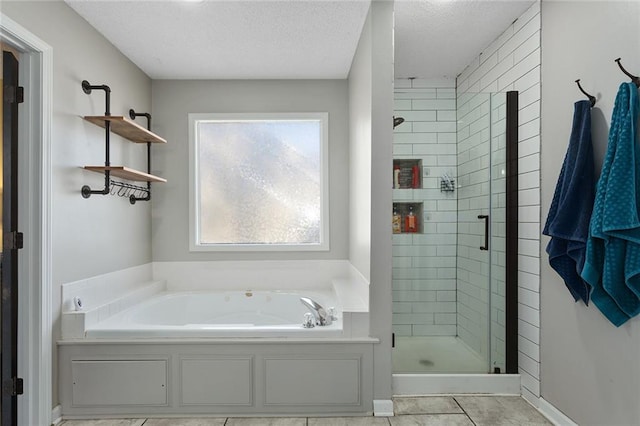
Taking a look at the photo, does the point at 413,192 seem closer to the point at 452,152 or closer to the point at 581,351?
the point at 452,152

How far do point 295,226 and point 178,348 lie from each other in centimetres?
157

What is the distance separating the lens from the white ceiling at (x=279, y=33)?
236 cm

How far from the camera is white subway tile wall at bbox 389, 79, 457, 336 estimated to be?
2670 millimetres

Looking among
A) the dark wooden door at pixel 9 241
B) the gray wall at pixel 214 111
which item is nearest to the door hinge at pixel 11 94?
the dark wooden door at pixel 9 241

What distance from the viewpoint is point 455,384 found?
255 cm

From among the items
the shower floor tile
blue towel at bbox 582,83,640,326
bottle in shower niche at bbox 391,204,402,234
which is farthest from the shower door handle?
blue towel at bbox 582,83,640,326

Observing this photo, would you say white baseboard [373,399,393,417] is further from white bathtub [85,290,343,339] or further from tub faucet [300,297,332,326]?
white bathtub [85,290,343,339]

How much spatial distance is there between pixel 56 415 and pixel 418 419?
2.08 metres

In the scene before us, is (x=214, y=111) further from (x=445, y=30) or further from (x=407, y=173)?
(x=445, y=30)

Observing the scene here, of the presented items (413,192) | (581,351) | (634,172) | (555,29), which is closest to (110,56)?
(413,192)

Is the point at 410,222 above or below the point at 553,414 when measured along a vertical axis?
above

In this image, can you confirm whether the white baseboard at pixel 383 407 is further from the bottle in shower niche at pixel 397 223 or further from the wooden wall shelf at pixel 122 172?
the wooden wall shelf at pixel 122 172

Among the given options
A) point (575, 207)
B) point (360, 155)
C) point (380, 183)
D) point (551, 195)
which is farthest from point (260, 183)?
point (575, 207)

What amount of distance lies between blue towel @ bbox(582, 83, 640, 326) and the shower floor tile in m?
1.09
